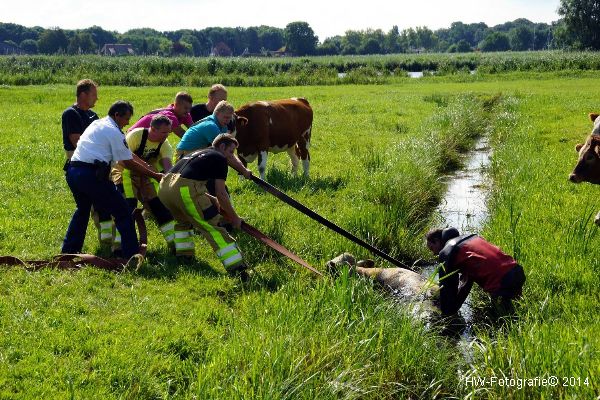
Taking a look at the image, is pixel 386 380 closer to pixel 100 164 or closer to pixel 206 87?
pixel 100 164

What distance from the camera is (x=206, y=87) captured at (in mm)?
39531

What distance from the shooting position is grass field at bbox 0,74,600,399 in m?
4.75

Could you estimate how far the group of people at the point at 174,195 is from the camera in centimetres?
634

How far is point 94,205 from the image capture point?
773cm

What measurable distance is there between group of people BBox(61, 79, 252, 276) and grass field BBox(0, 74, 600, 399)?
39 cm

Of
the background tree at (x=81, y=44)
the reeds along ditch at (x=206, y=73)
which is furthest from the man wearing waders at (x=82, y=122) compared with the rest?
the background tree at (x=81, y=44)

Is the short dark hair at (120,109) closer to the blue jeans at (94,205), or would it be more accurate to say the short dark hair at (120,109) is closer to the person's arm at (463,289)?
the blue jeans at (94,205)

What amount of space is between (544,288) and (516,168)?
6.38 metres

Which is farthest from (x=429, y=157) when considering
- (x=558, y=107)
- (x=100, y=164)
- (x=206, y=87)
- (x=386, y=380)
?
(x=206, y=87)

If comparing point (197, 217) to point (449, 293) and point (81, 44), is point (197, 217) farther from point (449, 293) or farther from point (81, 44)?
point (81, 44)

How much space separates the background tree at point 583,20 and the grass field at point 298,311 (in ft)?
284

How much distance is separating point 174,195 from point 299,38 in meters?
169

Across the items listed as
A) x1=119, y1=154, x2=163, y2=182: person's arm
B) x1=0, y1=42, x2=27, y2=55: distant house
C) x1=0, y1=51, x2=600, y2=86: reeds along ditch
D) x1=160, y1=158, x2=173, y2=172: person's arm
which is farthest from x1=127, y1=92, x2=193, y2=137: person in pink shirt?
x1=0, y1=42, x2=27, y2=55: distant house

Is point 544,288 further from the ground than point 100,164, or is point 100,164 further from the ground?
point 100,164
